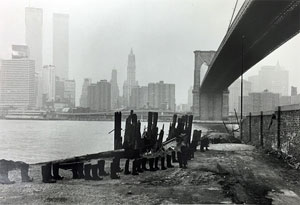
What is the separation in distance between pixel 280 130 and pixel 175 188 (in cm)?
711

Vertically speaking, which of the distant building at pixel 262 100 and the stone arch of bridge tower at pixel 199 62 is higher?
the stone arch of bridge tower at pixel 199 62

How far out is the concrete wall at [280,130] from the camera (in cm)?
1186

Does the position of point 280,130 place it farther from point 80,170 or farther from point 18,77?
point 18,77

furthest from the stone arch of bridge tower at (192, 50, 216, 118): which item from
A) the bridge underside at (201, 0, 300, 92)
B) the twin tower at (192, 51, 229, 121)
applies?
the bridge underside at (201, 0, 300, 92)

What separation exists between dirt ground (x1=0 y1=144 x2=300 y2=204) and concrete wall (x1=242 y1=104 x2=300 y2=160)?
1263 millimetres

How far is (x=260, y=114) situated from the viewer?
18.6 metres

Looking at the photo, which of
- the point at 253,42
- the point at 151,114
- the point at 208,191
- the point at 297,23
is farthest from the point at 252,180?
the point at 253,42

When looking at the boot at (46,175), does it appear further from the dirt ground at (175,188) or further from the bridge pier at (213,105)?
the bridge pier at (213,105)

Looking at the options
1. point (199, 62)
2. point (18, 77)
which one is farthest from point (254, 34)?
point (199, 62)

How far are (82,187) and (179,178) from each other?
9.17ft

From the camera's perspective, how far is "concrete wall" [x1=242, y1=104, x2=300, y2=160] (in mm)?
11864

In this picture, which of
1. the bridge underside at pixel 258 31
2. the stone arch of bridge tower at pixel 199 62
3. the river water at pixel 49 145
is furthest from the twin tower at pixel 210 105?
the bridge underside at pixel 258 31

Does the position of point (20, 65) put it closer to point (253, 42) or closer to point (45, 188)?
point (253, 42)

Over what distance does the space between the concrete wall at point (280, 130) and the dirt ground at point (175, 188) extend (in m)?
1.26
